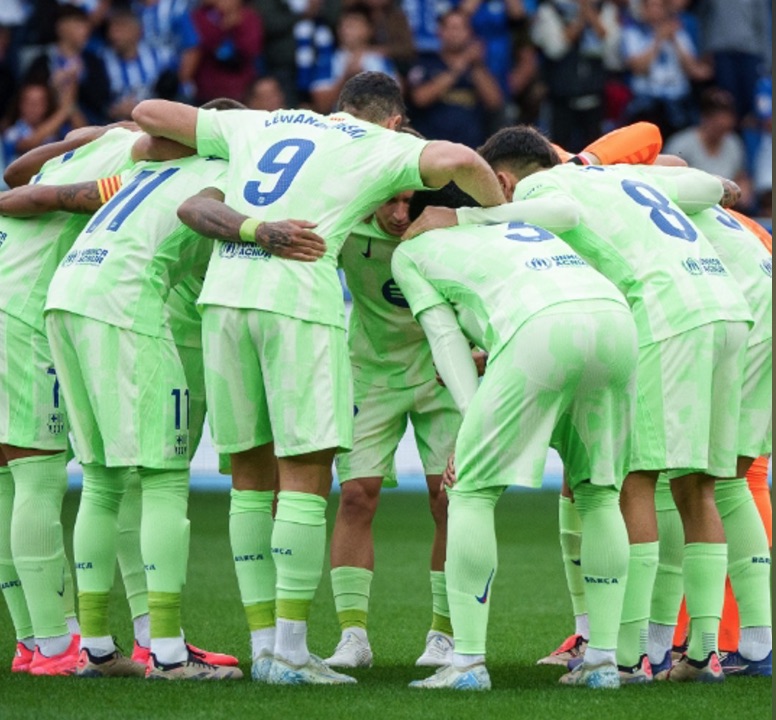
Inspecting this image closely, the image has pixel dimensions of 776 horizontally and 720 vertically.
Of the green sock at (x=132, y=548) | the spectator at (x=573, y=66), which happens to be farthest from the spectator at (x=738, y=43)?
the green sock at (x=132, y=548)

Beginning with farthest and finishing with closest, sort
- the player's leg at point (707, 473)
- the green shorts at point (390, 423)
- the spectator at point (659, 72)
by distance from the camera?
the spectator at point (659, 72), the green shorts at point (390, 423), the player's leg at point (707, 473)

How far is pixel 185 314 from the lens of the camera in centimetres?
675

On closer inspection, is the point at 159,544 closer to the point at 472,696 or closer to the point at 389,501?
the point at 472,696

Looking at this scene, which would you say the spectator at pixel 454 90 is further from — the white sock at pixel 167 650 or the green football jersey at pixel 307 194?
the white sock at pixel 167 650

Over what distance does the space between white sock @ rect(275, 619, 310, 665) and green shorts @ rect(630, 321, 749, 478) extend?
1312 mm

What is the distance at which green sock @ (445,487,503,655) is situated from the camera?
217 inches

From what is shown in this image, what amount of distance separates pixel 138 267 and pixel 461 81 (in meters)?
10.1

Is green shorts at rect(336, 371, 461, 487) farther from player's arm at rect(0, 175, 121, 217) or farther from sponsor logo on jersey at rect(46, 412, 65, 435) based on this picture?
player's arm at rect(0, 175, 121, 217)

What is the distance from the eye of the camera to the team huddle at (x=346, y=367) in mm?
5629

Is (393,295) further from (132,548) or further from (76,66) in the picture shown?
(76,66)

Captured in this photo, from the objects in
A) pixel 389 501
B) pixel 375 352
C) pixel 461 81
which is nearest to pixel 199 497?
pixel 389 501

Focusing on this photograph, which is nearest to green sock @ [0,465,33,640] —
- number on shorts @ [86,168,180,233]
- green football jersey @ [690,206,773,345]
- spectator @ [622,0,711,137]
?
number on shorts @ [86,168,180,233]

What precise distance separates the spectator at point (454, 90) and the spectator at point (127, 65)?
245cm

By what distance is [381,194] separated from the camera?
591cm
